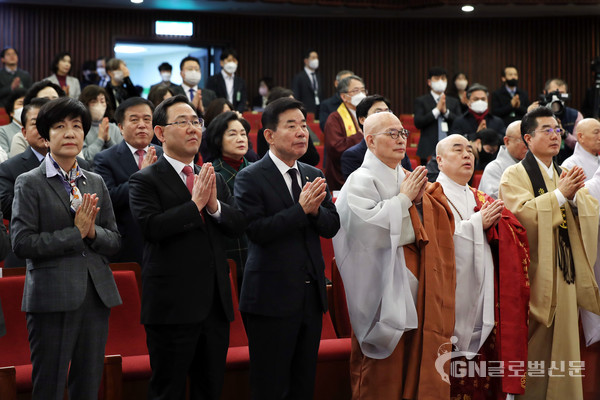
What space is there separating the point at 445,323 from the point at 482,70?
8008 mm

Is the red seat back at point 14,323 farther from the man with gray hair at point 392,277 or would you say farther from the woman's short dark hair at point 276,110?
the man with gray hair at point 392,277

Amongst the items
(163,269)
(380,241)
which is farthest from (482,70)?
(163,269)

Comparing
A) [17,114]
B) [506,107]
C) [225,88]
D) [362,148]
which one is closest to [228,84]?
[225,88]

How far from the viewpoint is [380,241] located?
115 inches

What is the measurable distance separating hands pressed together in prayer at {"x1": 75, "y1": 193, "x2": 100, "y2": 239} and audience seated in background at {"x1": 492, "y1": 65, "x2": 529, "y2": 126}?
6242mm

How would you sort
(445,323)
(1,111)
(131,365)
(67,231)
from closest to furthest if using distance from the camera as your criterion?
(67,231) → (131,365) → (445,323) → (1,111)

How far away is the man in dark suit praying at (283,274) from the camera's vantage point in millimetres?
2555

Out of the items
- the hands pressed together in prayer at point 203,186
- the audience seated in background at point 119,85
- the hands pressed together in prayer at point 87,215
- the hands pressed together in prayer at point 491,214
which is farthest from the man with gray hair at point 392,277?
the audience seated in background at point 119,85

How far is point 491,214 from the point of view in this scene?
3182mm

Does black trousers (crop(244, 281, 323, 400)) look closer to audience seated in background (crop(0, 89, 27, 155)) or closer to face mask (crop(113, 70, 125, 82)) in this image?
audience seated in background (crop(0, 89, 27, 155))

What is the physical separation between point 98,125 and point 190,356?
2406 millimetres

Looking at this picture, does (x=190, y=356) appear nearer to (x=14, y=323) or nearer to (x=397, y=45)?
(x=14, y=323)

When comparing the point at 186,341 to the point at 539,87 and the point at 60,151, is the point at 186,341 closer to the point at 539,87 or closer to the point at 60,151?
the point at 60,151

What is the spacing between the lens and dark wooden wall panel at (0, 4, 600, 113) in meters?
10.1
